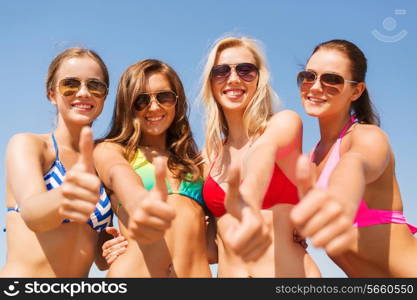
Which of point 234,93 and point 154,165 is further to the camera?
point 234,93

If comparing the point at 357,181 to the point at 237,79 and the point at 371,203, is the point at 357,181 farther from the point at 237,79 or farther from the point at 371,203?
the point at 237,79

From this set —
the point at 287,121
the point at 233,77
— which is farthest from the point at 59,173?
the point at 287,121

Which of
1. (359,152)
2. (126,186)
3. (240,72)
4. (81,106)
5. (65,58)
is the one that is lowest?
(126,186)

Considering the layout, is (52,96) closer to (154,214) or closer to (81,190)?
(81,190)

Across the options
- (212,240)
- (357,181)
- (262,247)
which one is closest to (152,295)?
(212,240)

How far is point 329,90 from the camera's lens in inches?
211

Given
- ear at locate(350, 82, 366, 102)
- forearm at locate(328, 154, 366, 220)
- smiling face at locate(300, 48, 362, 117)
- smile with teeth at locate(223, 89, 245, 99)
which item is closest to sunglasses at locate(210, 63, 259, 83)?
smile with teeth at locate(223, 89, 245, 99)

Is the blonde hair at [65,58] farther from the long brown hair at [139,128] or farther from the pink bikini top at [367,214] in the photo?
the pink bikini top at [367,214]

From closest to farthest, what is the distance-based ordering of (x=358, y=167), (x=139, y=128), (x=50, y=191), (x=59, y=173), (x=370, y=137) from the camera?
(x=358, y=167) < (x=50, y=191) < (x=370, y=137) < (x=59, y=173) < (x=139, y=128)

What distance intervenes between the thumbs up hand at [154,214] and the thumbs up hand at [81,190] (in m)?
0.32

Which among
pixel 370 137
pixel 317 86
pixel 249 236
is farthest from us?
pixel 317 86

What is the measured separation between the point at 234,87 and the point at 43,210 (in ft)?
8.68

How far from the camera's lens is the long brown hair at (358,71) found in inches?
213

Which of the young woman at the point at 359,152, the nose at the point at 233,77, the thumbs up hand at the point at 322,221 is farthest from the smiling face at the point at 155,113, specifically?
the thumbs up hand at the point at 322,221
